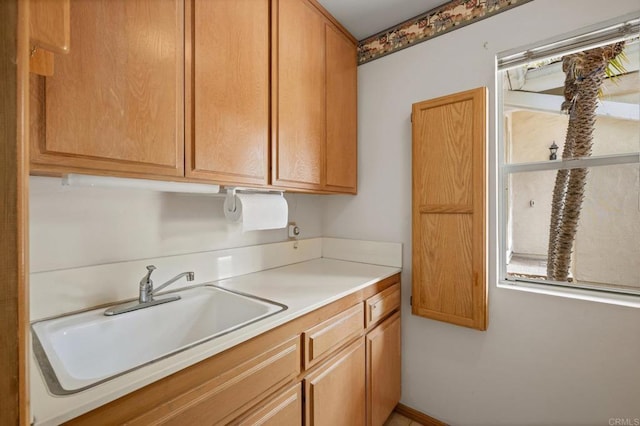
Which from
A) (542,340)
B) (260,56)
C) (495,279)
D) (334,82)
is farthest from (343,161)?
(542,340)

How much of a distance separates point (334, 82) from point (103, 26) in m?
1.20

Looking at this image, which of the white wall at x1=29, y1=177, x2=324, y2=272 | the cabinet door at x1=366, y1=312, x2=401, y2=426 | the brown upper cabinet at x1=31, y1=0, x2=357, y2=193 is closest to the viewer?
the brown upper cabinet at x1=31, y1=0, x2=357, y2=193

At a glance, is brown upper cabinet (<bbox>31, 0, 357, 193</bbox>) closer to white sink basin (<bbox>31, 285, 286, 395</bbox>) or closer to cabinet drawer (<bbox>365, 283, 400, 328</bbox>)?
white sink basin (<bbox>31, 285, 286, 395</bbox>)

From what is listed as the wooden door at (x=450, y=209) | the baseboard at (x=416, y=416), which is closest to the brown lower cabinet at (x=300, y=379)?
the baseboard at (x=416, y=416)

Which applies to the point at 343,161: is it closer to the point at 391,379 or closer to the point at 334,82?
the point at 334,82

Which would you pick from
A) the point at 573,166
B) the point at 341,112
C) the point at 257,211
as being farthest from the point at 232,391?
the point at 573,166

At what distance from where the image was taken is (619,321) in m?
1.21

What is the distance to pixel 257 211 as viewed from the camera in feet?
4.40

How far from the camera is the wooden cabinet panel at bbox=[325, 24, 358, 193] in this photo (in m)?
1.71

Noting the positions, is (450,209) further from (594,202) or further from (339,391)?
(339,391)

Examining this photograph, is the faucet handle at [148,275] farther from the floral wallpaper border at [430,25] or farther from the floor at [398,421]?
the floral wallpaper border at [430,25]

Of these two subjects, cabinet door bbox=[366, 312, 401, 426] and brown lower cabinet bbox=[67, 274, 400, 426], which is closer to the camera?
brown lower cabinet bbox=[67, 274, 400, 426]

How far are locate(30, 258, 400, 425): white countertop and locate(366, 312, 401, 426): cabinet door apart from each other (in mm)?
314

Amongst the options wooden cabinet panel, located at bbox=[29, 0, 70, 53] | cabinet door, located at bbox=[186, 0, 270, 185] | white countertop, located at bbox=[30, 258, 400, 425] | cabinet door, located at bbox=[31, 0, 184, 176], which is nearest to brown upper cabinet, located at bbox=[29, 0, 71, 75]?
wooden cabinet panel, located at bbox=[29, 0, 70, 53]
